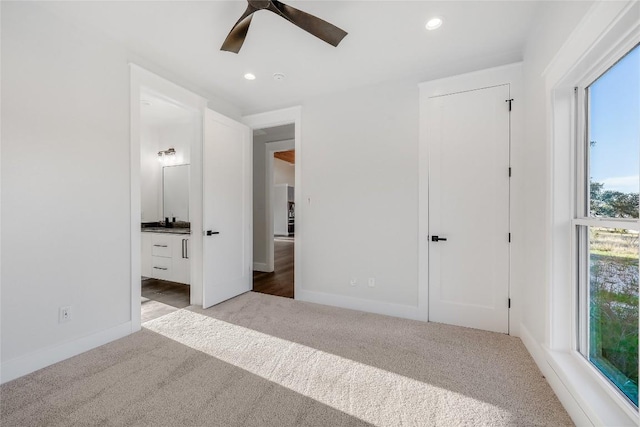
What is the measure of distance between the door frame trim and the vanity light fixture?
162 inches

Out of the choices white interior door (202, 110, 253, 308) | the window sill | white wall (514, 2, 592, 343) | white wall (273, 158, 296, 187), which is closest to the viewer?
the window sill

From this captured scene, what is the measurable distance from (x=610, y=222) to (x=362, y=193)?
6.60 feet

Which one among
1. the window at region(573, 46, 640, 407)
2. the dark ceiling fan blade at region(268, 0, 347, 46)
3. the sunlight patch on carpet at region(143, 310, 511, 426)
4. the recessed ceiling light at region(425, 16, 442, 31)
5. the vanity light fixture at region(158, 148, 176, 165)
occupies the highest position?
the recessed ceiling light at region(425, 16, 442, 31)

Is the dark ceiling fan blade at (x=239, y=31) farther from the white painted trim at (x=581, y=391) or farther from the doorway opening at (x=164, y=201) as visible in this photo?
the white painted trim at (x=581, y=391)

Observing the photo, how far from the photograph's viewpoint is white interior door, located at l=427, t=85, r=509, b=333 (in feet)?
8.20

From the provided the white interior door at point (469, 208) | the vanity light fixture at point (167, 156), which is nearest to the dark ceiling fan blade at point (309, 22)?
the white interior door at point (469, 208)

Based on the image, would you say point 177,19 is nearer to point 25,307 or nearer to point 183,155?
point 25,307

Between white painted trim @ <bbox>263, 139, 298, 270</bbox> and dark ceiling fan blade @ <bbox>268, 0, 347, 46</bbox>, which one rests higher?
dark ceiling fan blade @ <bbox>268, 0, 347, 46</bbox>

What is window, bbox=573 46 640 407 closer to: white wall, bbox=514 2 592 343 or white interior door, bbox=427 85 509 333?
white wall, bbox=514 2 592 343

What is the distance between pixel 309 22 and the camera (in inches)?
69.6

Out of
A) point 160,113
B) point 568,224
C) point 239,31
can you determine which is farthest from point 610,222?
point 160,113

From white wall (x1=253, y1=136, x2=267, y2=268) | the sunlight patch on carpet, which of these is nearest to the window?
the sunlight patch on carpet

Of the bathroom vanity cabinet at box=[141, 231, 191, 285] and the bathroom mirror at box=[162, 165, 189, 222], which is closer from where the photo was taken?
the bathroom vanity cabinet at box=[141, 231, 191, 285]

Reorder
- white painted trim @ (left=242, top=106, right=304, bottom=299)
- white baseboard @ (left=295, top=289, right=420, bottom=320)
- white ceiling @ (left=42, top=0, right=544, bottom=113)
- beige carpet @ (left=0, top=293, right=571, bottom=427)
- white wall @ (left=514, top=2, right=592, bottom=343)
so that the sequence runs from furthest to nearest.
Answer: white painted trim @ (left=242, top=106, right=304, bottom=299) < white baseboard @ (left=295, top=289, right=420, bottom=320) < white ceiling @ (left=42, top=0, right=544, bottom=113) < white wall @ (left=514, top=2, right=592, bottom=343) < beige carpet @ (left=0, top=293, right=571, bottom=427)
